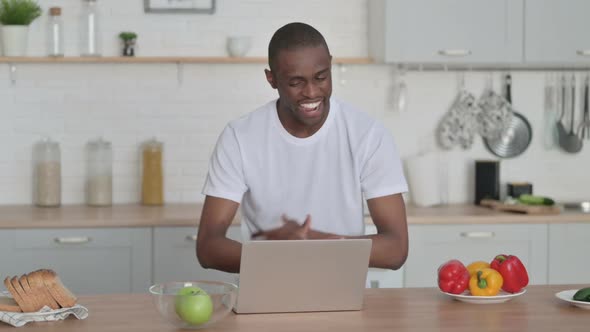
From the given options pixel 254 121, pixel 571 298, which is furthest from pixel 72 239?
pixel 571 298

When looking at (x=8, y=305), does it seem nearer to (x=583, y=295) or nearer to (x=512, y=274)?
(x=512, y=274)

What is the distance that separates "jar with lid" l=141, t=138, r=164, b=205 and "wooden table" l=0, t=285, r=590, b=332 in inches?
82.6

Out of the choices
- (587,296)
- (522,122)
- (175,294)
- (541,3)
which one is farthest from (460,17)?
(175,294)

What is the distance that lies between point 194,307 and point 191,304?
0.01 metres

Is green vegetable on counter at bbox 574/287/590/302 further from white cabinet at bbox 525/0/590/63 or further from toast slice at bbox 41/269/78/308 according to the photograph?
white cabinet at bbox 525/0/590/63

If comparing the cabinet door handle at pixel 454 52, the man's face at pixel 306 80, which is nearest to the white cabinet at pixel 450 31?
the cabinet door handle at pixel 454 52

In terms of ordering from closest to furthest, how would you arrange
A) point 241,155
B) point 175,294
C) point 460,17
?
point 175,294
point 241,155
point 460,17

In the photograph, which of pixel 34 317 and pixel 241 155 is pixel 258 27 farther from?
pixel 34 317

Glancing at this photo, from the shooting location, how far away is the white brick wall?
4.90 m

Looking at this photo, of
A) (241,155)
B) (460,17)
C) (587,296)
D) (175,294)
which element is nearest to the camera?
(175,294)

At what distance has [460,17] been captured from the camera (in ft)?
15.5

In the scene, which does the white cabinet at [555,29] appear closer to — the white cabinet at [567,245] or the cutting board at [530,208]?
the cutting board at [530,208]

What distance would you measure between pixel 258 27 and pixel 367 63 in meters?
0.60

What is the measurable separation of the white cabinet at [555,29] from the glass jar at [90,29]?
214 cm
